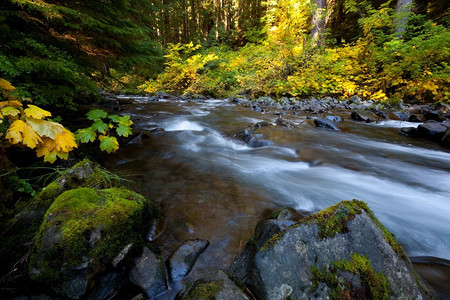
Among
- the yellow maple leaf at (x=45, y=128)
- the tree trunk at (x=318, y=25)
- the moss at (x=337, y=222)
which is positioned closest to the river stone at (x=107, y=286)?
the moss at (x=337, y=222)

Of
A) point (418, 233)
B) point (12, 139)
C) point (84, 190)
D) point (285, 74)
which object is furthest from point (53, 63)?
point (285, 74)

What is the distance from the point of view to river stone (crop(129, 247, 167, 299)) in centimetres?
140

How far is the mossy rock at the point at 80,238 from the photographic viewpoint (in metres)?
1.26

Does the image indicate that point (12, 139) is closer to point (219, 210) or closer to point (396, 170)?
point (219, 210)

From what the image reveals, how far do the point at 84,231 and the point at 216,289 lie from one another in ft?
3.04

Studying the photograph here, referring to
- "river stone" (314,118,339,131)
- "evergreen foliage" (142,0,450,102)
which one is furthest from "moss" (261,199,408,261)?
"evergreen foliage" (142,0,450,102)

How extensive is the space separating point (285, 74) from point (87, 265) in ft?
35.5

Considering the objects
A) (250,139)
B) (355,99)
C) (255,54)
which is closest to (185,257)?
(250,139)

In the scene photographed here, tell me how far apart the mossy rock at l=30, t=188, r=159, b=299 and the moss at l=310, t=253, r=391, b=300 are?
126 centimetres

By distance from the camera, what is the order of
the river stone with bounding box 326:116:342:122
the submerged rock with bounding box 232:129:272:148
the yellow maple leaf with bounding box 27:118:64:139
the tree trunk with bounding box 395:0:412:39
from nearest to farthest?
the yellow maple leaf with bounding box 27:118:64:139 < the submerged rock with bounding box 232:129:272:148 < the river stone with bounding box 326:116:342:122 < the tree trunk with bounding box 395:0:412:39

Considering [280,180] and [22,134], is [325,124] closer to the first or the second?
[280,180]

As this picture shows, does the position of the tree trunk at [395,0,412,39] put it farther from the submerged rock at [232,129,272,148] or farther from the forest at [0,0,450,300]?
the submerged rock at [232,129,272,148]

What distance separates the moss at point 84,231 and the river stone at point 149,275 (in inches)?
6.1

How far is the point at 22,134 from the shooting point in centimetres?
179
